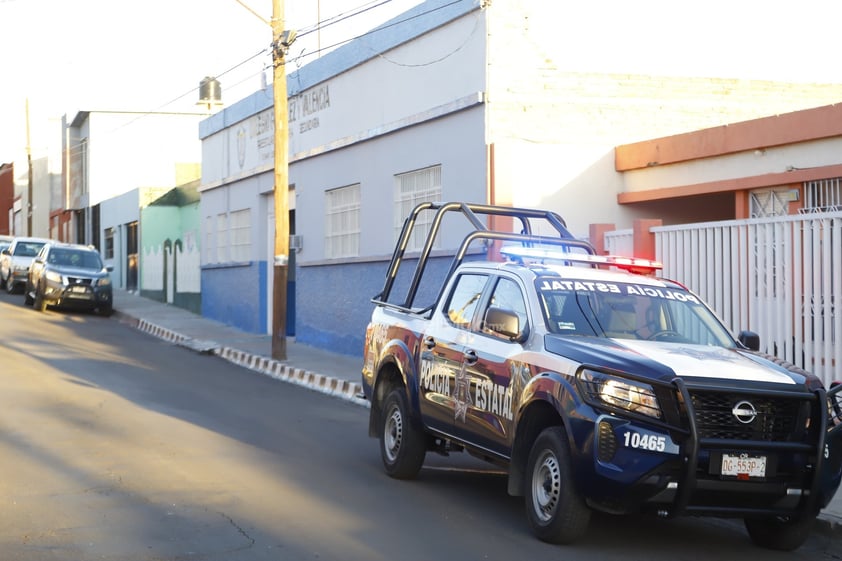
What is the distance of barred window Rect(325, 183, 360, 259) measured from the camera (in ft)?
66.9

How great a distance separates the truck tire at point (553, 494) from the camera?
6.78 meters

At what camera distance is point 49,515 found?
7449 millimetres

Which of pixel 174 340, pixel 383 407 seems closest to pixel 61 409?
pixel 383 407

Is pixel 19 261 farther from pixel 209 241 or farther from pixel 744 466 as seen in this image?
pixel 744 466

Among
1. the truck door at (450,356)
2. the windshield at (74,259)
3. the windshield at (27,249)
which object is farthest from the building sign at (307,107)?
the windshield at (27,249)

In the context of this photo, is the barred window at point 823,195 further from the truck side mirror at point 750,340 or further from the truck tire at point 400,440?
the truck tire at point 400,440

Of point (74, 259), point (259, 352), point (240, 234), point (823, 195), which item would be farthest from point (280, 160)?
point (74, 259)

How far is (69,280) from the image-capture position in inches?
1090

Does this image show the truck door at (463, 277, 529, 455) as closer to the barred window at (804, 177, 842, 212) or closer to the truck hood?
the truck hood

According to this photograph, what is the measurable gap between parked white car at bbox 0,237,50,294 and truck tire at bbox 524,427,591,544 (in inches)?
1154

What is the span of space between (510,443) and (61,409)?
22.3 feet

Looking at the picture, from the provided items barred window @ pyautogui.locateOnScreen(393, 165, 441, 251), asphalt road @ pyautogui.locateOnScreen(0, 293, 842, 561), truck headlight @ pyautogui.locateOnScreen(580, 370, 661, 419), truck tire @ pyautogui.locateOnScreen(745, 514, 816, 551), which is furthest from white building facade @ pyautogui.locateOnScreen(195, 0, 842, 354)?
truck headlight @ pyautogui.locateOnScreen(580, 370, 661, 419)

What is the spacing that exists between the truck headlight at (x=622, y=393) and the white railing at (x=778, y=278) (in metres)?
5.04

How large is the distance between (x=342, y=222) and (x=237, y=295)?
595 centimetres
